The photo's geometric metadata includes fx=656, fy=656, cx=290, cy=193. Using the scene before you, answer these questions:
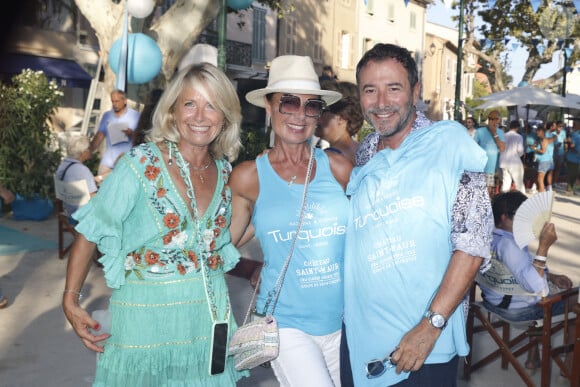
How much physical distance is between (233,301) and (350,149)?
2.83m

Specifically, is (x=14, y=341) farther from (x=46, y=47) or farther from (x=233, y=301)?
(x=46, y=47)

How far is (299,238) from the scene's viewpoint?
2658 millimetres

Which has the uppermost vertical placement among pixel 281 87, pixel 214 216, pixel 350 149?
pixel 281 87

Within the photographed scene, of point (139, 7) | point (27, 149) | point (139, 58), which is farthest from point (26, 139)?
point (139, 7)

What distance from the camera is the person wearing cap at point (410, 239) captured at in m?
2.15

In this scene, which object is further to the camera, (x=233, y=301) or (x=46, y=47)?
(x=46, y=47)

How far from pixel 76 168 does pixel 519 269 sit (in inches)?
189

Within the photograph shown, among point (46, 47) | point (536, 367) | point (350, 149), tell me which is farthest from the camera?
point (46, 47)

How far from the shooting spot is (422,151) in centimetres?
223

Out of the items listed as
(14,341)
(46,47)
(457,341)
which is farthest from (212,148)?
(46,47)

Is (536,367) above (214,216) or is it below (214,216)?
below

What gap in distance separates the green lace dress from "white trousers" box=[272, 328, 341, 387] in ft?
0.99

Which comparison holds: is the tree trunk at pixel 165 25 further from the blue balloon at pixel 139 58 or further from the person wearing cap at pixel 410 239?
the person wearing cap at pixel 410 239

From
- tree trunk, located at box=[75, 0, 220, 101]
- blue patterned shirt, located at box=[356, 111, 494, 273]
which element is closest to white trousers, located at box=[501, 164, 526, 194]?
tree trunk, located at box=[75, 0, 220, 101]
